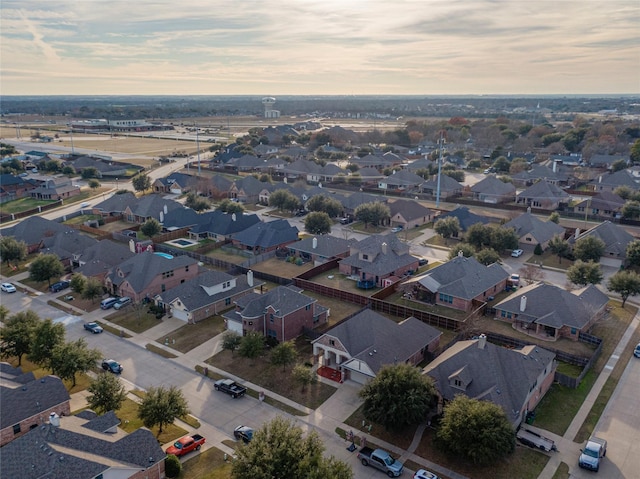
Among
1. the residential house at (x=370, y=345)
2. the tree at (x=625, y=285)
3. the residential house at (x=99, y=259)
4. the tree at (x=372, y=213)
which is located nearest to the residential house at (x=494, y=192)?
the tree at (x=372, y=213)

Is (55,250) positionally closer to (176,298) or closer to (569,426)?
(176,298)

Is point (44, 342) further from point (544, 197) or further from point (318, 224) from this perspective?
point (544, 197)

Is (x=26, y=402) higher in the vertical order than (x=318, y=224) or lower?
lower

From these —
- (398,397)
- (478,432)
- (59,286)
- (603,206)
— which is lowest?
(59,286)

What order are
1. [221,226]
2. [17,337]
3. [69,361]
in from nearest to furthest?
1. [69,361]
2. [17,337]
3. [221,226]

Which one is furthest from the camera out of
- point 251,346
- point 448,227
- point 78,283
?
point 448,227

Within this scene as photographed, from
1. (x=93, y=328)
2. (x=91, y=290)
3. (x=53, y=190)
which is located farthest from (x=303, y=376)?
(x=53, y=190)

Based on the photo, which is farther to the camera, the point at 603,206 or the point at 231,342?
the point at 603,206

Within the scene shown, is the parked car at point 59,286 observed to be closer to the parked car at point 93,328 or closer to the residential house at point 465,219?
the parked car at point 93,328
